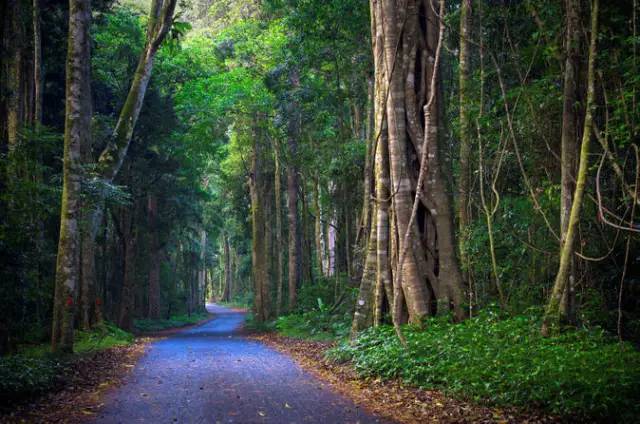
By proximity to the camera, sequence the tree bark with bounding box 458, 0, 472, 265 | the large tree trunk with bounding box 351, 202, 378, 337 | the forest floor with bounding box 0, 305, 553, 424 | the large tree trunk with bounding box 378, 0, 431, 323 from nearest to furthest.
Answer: the forest floor with bounding box 0, 305, 553, 424
the large tree trunk with bounding box 378, 0, 431, 323
the tree bark with bounding box 458, 0, 472, 265
the large tree trunk with bounding box 351, 202, 378, 337

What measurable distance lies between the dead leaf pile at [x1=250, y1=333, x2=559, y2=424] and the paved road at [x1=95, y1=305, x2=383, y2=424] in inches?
11.8

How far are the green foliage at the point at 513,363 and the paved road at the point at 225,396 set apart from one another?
4.28 ft

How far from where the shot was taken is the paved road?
6805 mm

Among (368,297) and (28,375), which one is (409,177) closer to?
(368,297)

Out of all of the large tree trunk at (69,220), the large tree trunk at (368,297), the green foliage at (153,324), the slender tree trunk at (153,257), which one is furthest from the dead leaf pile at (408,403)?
the green foliage at (153,324)

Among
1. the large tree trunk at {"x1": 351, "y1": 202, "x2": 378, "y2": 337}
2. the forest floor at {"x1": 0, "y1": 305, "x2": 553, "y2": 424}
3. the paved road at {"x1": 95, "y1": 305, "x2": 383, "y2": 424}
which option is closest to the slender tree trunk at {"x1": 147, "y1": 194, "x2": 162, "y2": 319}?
the large tree trunk at {"x1": 351, "y1": 202, "x2": 378, "y2": 337}

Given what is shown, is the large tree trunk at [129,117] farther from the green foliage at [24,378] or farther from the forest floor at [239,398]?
the green foliage at [24,378]

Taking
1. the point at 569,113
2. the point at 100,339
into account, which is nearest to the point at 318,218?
the point at 100,339

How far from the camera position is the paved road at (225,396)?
6.80m

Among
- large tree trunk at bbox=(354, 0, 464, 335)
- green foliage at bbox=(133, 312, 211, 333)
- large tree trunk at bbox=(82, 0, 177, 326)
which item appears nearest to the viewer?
large tree trunk at bbox=(354, 0, 464, 335)

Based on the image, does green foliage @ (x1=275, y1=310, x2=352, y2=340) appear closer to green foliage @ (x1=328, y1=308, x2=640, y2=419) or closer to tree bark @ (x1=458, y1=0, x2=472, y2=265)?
tree bark @ (x1=458, y1=0, x2=472, y2=265)

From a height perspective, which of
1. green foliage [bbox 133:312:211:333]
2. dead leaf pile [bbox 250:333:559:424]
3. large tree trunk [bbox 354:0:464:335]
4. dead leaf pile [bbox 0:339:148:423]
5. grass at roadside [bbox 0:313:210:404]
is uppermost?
Result: large tree trunk [bbox 354:0:464:335]

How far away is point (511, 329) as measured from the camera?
31.2 ft

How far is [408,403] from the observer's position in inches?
297
